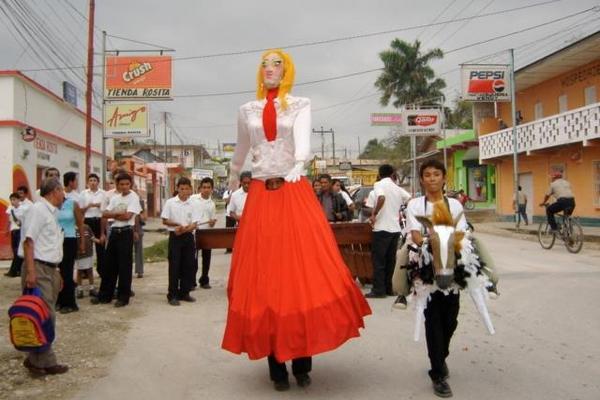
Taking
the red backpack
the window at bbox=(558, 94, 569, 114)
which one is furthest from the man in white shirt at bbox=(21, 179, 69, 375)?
the window at bbox=(558, 94, 569, 114)

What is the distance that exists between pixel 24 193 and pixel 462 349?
824 cm

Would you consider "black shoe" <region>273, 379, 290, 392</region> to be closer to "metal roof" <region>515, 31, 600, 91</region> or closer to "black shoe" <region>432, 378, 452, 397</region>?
"black shoe" <region>432, 378, 452, 397</region>

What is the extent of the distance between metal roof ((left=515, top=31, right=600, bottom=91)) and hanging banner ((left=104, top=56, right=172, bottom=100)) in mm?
13473

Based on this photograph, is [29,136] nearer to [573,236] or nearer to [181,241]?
[181,241]

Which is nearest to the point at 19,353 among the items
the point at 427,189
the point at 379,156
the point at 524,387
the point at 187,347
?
the point at 187,347

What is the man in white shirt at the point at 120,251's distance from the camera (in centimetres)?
790

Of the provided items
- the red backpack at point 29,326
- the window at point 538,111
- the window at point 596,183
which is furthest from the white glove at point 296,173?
the window at point 538,111

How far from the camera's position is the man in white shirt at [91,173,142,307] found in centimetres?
790

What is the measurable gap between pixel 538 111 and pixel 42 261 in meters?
25.5

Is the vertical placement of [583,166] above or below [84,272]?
above

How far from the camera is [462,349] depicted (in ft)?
17.2

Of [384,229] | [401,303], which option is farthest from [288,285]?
[384,229]

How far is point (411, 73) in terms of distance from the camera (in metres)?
47.8

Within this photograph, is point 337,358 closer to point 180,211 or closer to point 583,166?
point 180,211
